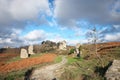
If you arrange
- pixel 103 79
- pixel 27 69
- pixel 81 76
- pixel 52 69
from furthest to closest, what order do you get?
pixel 27 69 → pixel 52 69 → pixel 81 76 → pixel 103 79

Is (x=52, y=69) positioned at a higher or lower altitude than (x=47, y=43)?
lower

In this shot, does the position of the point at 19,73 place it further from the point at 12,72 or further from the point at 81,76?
the point at 81,76

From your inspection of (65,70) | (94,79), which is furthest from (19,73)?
(94,79)

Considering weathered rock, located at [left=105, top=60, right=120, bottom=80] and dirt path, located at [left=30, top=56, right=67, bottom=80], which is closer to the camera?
weathered rock, located at [left=105, top=60, right=120, bottom=80]

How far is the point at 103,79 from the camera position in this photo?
26734mm

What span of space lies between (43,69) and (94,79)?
36.2ft

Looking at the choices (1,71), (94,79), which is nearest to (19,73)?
(1,71)

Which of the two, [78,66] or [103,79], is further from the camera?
[78,66]

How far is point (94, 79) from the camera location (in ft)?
90.8

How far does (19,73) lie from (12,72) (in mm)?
2038

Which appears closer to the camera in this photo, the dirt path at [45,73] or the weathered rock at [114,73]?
the weathered rock at [114,73]

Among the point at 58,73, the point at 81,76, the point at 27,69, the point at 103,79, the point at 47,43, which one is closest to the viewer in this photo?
the point at 103,79

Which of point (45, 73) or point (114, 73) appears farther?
point (45, 73)

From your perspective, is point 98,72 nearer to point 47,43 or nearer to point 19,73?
point 19,73
